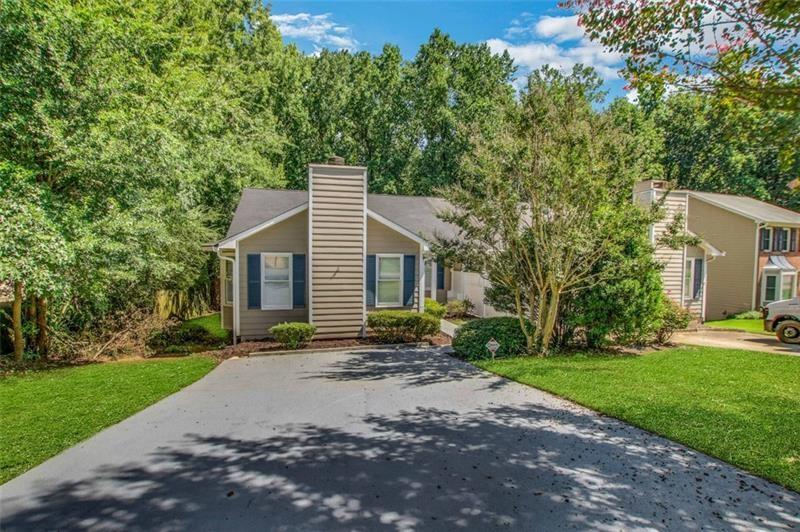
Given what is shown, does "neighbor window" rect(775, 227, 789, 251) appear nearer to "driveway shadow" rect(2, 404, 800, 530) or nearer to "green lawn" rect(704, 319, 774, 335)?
"green lawn" rect(704, 319, 774, 335)

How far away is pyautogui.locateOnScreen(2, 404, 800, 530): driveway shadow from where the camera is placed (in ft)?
12.4

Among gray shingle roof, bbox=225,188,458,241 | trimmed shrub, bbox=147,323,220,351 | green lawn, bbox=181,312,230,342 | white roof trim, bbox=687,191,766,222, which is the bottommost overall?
green lawn, bbox=181,312,230,342

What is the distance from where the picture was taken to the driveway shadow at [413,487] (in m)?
3.77

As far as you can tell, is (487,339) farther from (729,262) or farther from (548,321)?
(729,262)

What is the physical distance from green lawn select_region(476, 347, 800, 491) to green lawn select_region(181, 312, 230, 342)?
8433 mm

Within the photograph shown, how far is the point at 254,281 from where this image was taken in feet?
40.9

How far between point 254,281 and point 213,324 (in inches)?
222

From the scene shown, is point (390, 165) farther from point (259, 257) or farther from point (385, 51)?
point (259, 257)

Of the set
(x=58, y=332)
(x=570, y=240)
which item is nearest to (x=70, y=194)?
(x=58, y=332)

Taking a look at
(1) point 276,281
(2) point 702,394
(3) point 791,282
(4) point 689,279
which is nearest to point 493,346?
(2) point 702,394

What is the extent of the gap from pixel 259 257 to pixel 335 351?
3.55 metres

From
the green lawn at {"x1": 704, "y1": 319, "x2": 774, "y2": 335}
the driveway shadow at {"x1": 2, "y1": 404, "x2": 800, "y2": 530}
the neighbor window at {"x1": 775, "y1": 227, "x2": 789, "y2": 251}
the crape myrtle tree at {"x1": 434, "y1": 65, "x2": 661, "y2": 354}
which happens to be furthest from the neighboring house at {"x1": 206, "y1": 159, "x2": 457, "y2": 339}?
the neighbor window at {"x1": 775, "y1": 227, "x2": 789, "y2": 251}

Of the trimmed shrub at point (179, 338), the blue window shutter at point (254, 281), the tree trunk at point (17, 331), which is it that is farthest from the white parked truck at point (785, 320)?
the tree trunk at point (17, 331)

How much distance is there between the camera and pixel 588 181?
9469mm
